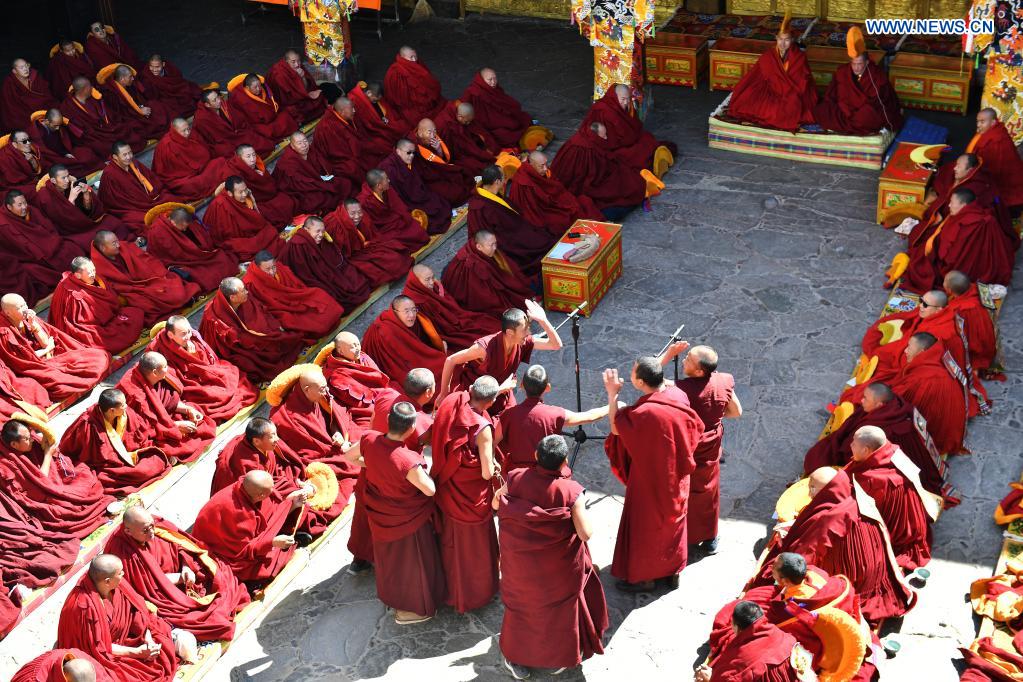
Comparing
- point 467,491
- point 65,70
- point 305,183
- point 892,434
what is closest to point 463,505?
point 467,491

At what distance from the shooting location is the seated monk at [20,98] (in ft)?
65.5

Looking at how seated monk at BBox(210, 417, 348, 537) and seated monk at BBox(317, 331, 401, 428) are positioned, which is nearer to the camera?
seated monk at BBox(210, 417, 348, 537)

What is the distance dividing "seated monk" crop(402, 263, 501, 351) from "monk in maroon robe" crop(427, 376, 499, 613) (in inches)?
127

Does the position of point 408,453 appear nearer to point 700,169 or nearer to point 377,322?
point 377,322

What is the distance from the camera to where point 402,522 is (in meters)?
9.76

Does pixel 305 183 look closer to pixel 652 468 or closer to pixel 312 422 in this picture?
pixel 312 422

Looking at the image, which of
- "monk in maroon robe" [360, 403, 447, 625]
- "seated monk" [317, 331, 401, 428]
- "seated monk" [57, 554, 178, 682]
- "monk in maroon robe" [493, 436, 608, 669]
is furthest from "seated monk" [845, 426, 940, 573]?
"seated monk" [57, 554, 178, 682]

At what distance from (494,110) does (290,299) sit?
5.41 m

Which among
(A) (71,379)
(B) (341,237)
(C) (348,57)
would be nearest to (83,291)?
(A) (71,379)

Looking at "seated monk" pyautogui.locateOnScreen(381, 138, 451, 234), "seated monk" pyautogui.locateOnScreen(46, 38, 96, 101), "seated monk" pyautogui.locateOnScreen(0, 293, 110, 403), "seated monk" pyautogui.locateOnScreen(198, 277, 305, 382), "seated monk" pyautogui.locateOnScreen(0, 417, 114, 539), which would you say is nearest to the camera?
"seated monk" pyautogui.locateOnScreen(0, 417, 114, 539)

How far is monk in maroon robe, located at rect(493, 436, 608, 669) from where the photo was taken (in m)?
8.74

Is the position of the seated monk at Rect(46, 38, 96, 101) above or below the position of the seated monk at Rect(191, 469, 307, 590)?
above

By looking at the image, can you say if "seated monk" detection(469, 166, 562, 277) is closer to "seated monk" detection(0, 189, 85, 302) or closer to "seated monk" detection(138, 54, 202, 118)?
"seated monk" detection(0, 189, 85, 302)

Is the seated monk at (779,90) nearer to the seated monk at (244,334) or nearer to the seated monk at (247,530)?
the seated monk at (244,334)
